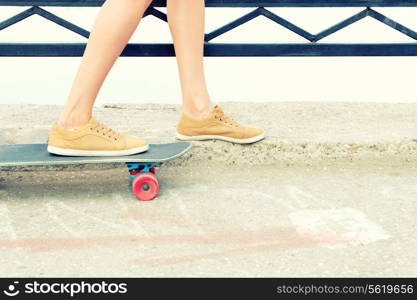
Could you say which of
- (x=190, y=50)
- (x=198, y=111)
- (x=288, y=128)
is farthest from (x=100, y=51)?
(x=288, y=128)

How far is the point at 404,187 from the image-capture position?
3564mm

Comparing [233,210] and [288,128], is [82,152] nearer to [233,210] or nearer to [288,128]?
[233,210]

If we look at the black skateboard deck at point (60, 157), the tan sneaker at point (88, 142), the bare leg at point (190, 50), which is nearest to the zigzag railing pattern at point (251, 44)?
the bare leg at point (190, 50)

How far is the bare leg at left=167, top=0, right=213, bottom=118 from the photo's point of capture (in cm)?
344

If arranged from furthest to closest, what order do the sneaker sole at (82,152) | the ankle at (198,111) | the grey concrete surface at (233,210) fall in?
the ankle at (198,111), the sneaker sole at (82,152), the grey concrete surface at (233,210)

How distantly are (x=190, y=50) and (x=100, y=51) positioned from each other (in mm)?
552

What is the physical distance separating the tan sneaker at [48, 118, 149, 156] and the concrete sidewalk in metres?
0.72

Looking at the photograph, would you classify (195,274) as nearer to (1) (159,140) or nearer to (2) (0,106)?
(1) (159,140)

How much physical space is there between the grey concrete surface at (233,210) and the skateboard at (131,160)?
2.8 inches

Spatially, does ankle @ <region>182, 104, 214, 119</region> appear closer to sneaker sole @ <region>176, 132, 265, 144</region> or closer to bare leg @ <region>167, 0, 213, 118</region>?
bare leg @ <region>167, 0, 213, 118</region>

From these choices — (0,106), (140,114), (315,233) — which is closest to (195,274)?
(315,233)

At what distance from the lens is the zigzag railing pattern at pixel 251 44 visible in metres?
3.77

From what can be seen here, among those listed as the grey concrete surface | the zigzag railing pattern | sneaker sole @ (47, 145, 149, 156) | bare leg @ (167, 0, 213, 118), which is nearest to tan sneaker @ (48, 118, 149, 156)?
sneaker sole @ (47, 145, 149, 156)

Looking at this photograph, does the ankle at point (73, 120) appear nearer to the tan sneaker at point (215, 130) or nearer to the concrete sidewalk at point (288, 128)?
the tan sneaker at point (215, 130)
